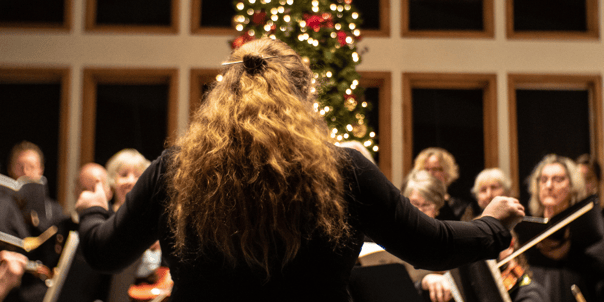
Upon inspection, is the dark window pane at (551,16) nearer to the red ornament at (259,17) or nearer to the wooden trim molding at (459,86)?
the wooden trim molding at (459,86)

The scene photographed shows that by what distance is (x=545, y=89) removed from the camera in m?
4.79

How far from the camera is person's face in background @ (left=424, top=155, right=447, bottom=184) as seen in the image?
3842 mm

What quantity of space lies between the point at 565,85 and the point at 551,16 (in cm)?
67

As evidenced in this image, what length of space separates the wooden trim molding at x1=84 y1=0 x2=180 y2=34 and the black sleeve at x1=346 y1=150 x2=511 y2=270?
4.15 metres

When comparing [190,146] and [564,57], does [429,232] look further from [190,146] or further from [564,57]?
[564,57]

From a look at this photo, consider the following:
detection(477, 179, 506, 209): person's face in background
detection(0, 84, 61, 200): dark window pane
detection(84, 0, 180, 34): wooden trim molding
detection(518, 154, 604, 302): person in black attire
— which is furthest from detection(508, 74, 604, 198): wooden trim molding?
detection(0, 84, 61, 200): dark window pane


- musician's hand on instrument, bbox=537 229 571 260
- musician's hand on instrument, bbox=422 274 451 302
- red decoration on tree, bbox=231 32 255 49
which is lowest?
musician's hand on instrument, bbox=422 274 451 302

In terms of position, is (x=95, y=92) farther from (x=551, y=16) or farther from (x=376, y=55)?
(x=551, y=16)

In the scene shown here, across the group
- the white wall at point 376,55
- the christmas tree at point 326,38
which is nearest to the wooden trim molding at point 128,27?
the white wall at point 376,55

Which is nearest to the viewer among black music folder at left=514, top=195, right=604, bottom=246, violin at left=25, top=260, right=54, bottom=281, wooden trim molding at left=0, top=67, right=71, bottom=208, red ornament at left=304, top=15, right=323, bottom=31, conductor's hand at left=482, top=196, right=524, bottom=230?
conductor's hand at left=482, top=196, right=524, bottom=230

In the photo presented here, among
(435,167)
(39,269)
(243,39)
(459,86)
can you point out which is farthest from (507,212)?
(459,86)

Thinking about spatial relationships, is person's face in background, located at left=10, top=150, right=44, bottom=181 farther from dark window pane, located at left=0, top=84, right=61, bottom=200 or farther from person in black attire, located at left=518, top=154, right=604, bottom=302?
person in black attire, located at left=518, top=154, right=604, bottom=302

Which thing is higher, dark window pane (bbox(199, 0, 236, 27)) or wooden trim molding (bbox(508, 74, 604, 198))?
dark window pane (bbox(199, 0, 236, 27))

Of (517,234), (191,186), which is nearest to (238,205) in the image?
(191,186)
